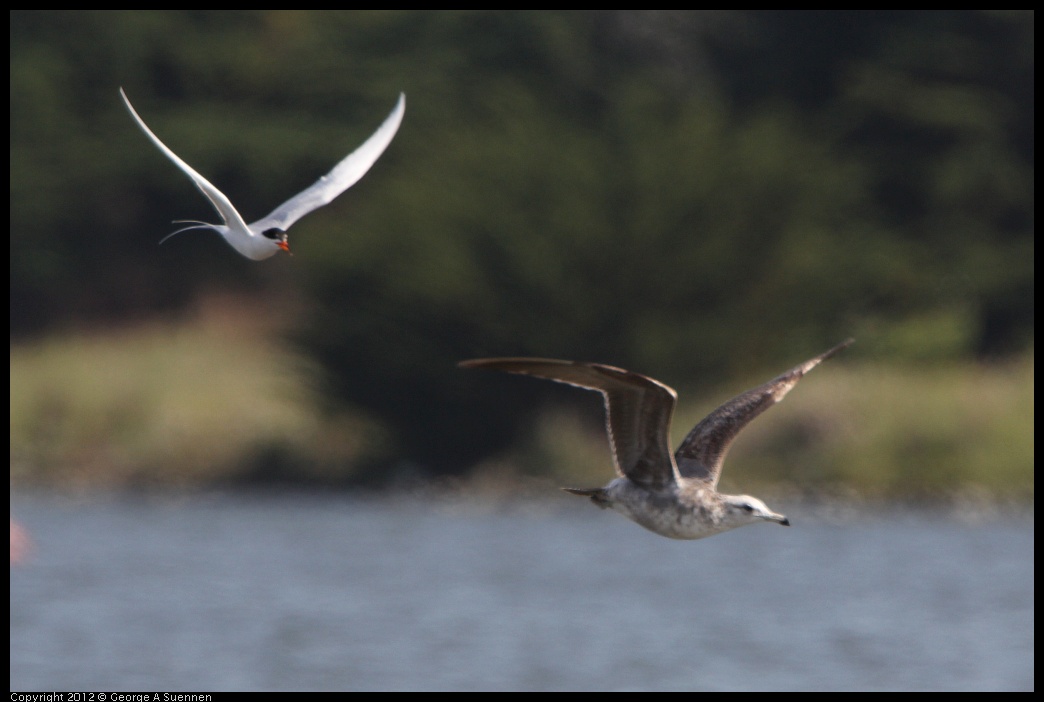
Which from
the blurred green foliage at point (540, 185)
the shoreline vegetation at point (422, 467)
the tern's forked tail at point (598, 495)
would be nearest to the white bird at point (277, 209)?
the tern's forked tail at point (598, 495)

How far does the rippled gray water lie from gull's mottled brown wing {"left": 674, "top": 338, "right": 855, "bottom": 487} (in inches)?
411

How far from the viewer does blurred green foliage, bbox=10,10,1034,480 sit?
32.7m

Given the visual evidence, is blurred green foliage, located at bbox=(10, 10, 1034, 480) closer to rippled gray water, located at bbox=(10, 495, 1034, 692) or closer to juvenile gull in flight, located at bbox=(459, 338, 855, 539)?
rippled gray water, located at bbox=(10, 495, 1034, 692)

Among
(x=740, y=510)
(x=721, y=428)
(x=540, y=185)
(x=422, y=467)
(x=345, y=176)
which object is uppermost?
(x=540, y=185)

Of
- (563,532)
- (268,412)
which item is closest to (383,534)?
(563,532)

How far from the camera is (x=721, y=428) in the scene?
28.9 ft

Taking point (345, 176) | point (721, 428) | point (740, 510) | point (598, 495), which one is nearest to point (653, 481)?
point (598, 495)

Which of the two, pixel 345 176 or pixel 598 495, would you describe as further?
pixel 598 495

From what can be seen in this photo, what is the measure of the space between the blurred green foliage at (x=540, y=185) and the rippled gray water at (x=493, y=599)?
11.6 ft

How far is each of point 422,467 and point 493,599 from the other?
8.33 meters

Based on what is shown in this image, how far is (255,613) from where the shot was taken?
23.7 metres

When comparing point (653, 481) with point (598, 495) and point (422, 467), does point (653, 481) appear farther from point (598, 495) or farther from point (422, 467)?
point (422, 467)

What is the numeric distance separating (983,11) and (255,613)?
2558cm

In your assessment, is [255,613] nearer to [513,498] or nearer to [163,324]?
[513,498]
